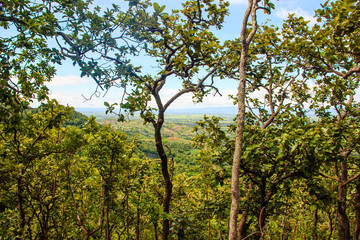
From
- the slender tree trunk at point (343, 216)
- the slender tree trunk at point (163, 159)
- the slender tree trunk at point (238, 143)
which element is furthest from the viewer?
the slender tree trunk at point (343, 216)

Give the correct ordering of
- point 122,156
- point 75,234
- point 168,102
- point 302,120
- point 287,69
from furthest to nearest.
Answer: point 75,234
point 287,69
point 168,102
point 122,156
point 302,120

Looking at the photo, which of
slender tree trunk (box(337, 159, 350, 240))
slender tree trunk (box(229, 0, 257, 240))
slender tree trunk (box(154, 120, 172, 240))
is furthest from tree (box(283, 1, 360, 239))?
slender tree trunk (box(154, 120, 172, 240))

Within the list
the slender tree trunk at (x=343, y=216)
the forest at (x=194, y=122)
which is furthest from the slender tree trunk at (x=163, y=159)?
the slender tree trunk at (x=343, y=216)

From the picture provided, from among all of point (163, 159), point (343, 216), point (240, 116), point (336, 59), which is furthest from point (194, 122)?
point (343, 216)

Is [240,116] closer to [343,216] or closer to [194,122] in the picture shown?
[194,122]

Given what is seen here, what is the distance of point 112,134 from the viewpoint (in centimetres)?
417

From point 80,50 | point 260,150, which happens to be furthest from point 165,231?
point 80,50

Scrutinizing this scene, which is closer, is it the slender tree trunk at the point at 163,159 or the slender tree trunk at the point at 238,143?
the slender tree trunk at the point at 238,143

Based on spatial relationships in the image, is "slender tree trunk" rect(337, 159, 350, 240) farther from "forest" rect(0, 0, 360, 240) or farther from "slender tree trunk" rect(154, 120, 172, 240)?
"slender tree trunk" rect(154, 120, 172, 240)

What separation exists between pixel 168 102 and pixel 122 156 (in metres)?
1.73

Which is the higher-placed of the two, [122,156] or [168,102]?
[168,102]

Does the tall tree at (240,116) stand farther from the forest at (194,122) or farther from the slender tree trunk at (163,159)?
the slender tree trunk at (163,159)

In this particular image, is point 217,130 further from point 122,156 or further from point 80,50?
point 80,50

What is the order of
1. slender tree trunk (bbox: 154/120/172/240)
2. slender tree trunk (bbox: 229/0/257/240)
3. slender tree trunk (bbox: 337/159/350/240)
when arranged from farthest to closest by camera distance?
slender tree trunk (bbox: 337/159/350/240), slender tree trunk (bbox: 154/120/172/240), slender tree trunk (bbox: 229/0/257/240)
